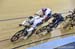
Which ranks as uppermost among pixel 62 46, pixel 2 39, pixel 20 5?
pixel 20 5

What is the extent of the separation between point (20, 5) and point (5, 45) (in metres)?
0.24

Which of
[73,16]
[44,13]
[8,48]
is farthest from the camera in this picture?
[73,16]

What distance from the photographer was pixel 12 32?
86cm

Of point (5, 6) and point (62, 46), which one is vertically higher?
point (5, 6)

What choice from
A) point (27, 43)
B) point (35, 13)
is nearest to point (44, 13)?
point (35, 13)

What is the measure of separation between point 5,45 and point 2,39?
A: 0.10 feet

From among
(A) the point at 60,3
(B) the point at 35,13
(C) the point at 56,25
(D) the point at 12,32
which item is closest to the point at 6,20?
(D) the point at 12,32

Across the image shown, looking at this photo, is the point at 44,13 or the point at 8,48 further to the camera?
the point at 44,13

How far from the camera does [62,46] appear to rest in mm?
949

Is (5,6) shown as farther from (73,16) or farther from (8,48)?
(73,16)

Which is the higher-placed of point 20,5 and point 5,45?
point 20,5

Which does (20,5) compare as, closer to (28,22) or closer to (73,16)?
(28,22)

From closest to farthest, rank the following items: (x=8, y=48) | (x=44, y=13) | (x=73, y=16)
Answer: (x=8, y=48), (x=44, y=13), (x=73, y=16)

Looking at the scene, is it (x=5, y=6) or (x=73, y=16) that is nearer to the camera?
(x=5, y=6)
